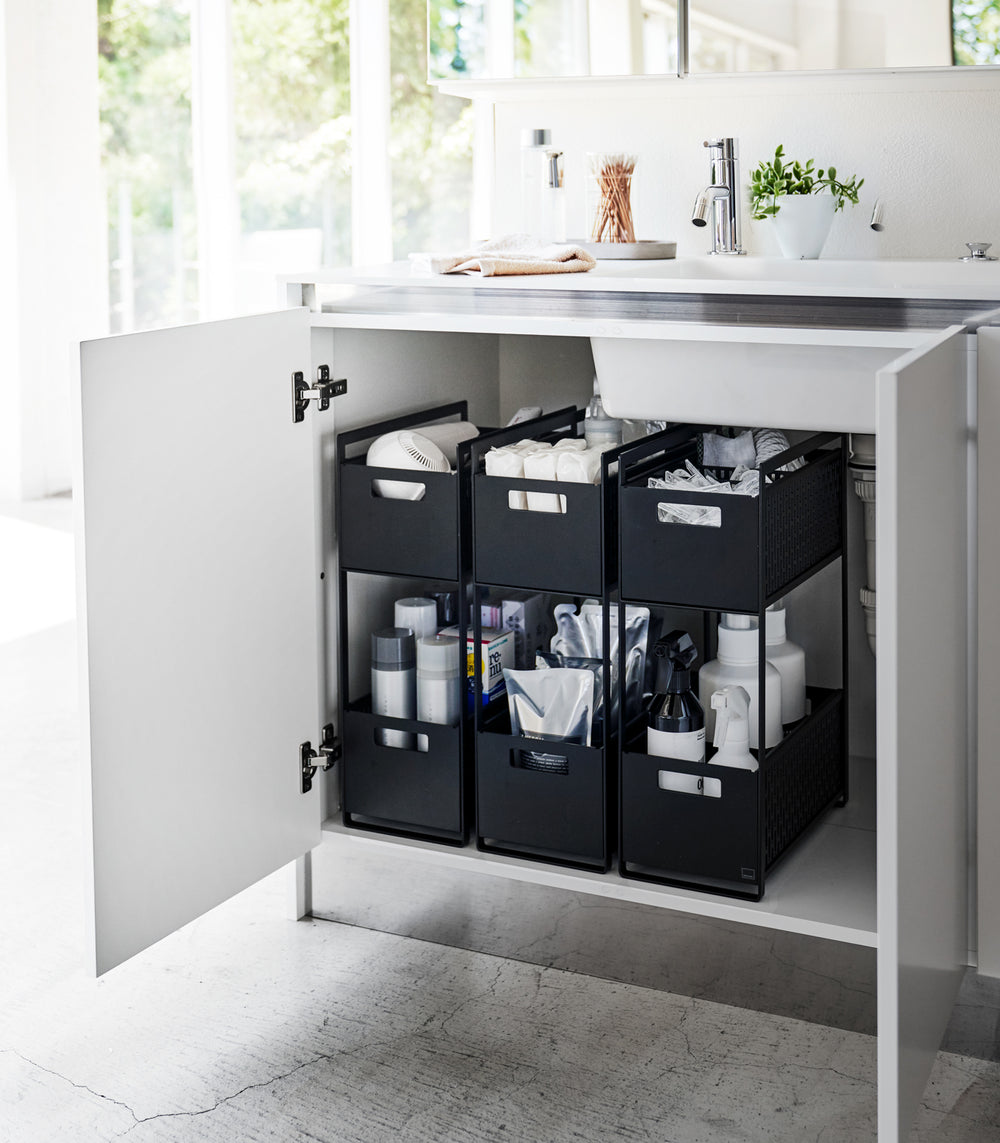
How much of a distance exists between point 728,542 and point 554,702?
1.11ft

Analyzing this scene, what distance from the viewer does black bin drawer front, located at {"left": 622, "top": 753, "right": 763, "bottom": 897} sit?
162 cm

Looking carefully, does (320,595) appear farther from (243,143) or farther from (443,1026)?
(243,143)

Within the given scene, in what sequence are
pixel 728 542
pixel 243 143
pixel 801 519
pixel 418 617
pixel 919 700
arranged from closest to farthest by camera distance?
pixel 919 700, pixel 728 542, pixel 801 519, pixel 418 617, pixel 243 143

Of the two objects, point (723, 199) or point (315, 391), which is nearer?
point (315, 391)

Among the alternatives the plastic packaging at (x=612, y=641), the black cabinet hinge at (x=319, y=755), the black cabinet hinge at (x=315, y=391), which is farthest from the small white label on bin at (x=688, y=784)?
the black cabinet hinge at (x=315, y=391)

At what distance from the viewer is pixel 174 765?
1.56m

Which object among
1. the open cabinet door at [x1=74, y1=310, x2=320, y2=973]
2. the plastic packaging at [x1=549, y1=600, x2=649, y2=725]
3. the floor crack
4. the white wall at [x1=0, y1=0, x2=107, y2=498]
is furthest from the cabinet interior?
the white wall at [x1=0, y1=0, x2=107, y2=498]

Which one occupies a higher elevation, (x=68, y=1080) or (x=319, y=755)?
(x=319, y=755)

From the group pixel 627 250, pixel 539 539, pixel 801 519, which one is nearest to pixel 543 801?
pixel 539 539

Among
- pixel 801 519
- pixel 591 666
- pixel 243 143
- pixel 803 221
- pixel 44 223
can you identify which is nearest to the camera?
pixel 801 519

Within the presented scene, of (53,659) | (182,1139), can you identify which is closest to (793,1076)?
(182,1139)

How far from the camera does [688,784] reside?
167 cm

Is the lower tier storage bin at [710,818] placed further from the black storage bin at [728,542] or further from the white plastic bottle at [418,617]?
the white plastic bottle at [418,617]

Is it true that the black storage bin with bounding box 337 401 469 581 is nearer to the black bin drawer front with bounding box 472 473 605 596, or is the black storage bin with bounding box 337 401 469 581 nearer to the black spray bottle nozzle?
the black bin drawer front with bounding box 472 473 605 596
